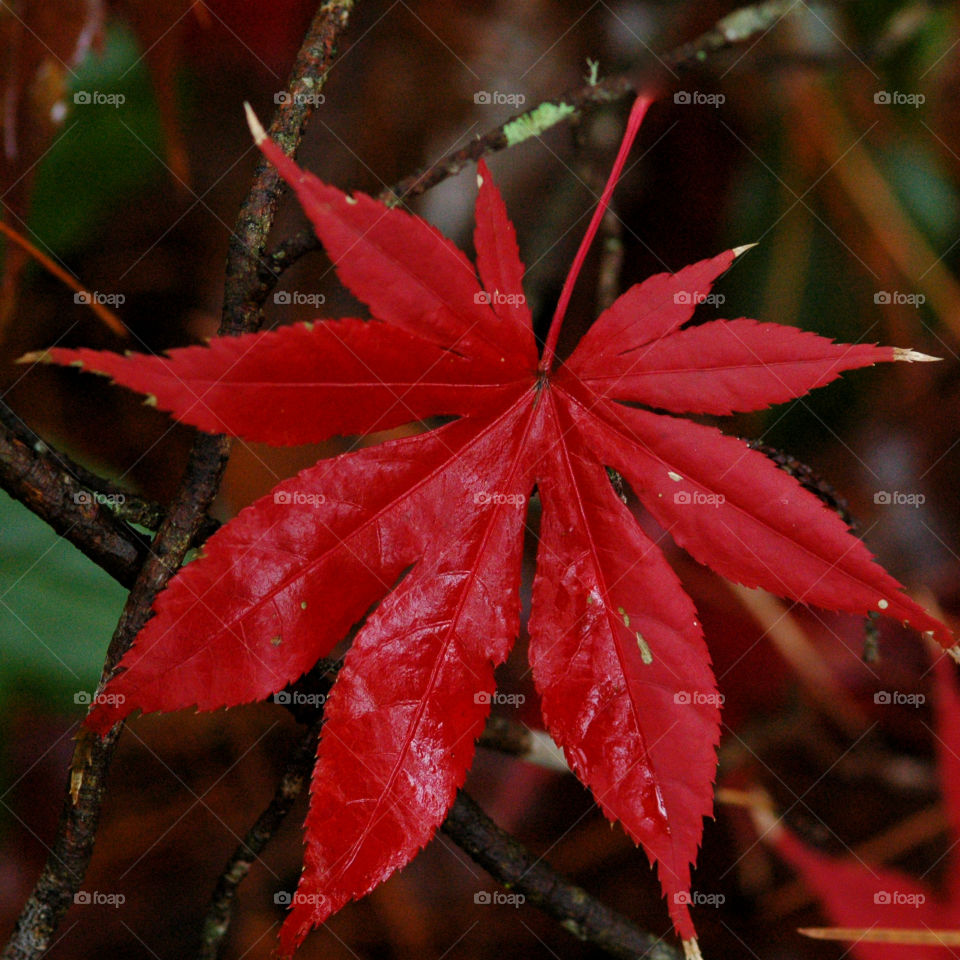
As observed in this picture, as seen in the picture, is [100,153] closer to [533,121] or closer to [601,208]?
[533,121]

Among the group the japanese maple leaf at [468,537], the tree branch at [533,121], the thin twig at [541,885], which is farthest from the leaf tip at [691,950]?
the tree branch at [533,121]

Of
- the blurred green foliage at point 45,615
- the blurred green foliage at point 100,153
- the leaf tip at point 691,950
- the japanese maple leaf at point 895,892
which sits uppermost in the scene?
the blurred green foliage at point 100,153

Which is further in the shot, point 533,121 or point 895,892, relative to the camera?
point 895,892

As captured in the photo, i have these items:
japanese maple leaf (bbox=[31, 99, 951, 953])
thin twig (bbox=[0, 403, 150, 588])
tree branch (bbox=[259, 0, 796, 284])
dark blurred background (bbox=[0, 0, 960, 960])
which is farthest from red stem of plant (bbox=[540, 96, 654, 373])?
dark blurred background (bbox=[0, 0, 960, 960])

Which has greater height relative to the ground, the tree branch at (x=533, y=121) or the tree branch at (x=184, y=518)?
the tree branch at (x=533, y=121)

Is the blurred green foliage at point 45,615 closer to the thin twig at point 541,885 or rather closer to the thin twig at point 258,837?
the thin twig at point 258,837

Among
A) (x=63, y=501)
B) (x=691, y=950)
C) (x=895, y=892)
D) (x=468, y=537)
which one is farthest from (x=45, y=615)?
(x=895, y=892)
